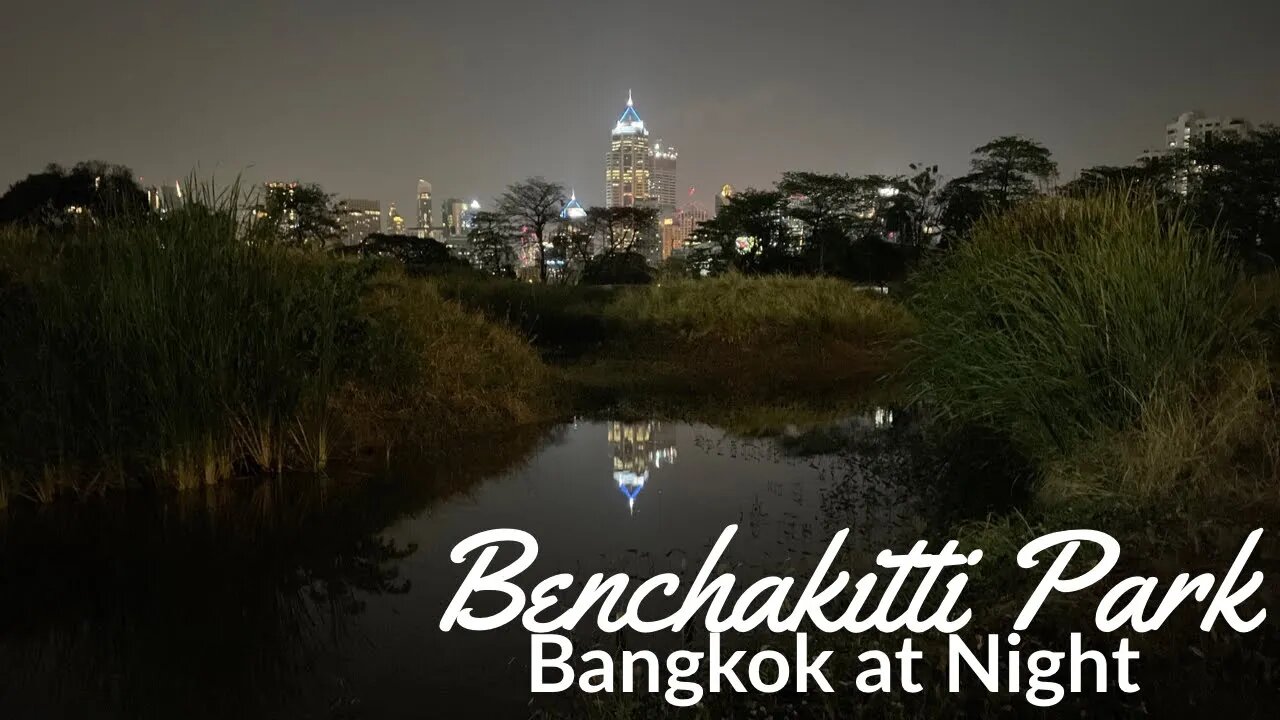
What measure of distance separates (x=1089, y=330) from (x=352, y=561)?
560cm

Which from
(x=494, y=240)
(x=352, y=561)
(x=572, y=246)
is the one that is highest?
(x=494, y=240)

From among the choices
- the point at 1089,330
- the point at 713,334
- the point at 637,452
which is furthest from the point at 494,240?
the point at 1089,330

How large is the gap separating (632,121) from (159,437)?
17414 cm

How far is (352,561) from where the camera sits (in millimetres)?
6211

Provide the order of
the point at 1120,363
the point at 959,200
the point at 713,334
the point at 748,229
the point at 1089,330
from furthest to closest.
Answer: the point at 748,229 → the point at 959,200 → the point at 713,334 → the point at 1089,330 → the point at 1120,363

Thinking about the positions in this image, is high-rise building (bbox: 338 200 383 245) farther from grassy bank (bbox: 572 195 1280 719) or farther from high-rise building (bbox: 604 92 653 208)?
high-rise building (bbox: 604 92 653 208)

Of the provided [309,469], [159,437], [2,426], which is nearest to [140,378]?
[159,437]

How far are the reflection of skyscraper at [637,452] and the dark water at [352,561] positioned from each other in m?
0.04

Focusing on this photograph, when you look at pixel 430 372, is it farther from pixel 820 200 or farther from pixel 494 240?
pixel 820 200

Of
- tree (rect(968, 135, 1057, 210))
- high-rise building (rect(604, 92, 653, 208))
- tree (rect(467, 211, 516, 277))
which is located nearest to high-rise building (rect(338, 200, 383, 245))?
tree (rect(467, 211, 516, 277))

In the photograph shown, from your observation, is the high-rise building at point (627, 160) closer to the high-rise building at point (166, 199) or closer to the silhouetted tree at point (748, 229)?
the silhouetted tree at point (748, 229)

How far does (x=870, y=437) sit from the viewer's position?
10445mm

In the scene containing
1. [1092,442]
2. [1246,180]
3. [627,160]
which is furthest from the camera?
[627,160]

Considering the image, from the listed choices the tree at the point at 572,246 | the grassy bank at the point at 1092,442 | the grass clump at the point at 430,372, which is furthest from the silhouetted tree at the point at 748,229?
the grassy bank at the point at 1092,442
